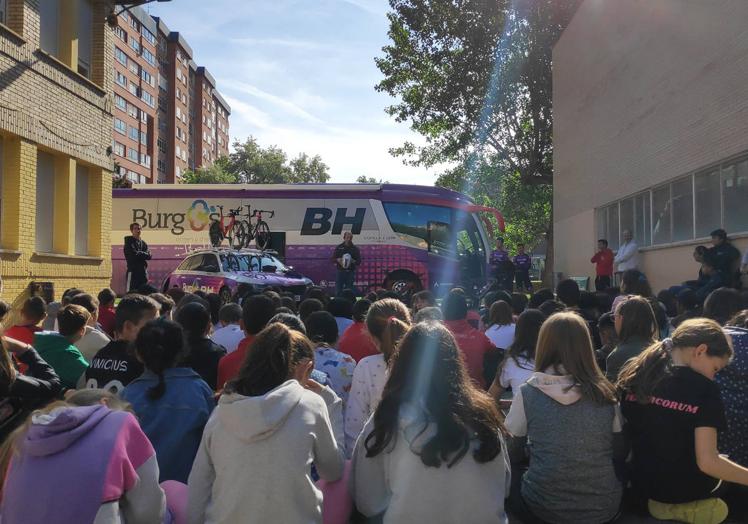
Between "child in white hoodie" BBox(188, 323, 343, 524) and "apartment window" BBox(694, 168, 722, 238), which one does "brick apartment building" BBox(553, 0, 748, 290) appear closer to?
"apartment window" BBox(694, 168, 722, 238)

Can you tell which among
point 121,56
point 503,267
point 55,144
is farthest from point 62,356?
point 121,56

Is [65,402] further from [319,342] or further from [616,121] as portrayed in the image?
[616,121]

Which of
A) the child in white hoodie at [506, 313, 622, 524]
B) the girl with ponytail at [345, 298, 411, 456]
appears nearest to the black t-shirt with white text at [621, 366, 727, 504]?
the child in white hoodie at [506, 313, 622, 524]

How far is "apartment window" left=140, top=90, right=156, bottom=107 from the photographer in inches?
2552

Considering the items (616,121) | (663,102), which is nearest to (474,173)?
(616,121)

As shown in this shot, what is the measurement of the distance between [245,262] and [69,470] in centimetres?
1507

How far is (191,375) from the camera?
3.69 meters

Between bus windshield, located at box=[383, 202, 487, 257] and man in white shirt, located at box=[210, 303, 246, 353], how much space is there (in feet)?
45.7

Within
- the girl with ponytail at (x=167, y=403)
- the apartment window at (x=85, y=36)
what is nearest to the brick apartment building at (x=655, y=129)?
the girl with ponytail at (x=167, y=403)

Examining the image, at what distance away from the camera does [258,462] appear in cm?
284

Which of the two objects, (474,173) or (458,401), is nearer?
(458,401)

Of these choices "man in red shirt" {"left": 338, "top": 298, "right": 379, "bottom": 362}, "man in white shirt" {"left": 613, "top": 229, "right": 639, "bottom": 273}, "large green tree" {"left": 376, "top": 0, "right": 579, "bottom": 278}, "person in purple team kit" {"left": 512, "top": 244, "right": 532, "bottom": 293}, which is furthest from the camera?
"large green tree" {"left": 376, "top": 0, "right": 579, "bottom": 278}

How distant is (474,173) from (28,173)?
25628 mm

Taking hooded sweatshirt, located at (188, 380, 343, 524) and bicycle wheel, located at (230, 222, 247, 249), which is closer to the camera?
hooded sweatshirt, located at (188, 380, 343, 524)
